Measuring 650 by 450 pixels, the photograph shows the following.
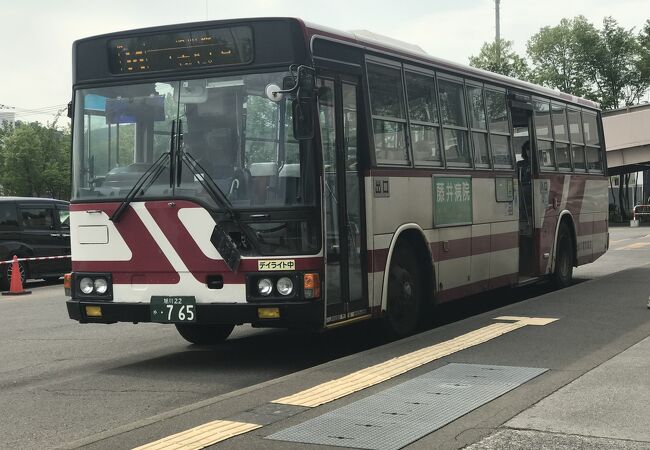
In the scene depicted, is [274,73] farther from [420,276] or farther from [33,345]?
[33,345]

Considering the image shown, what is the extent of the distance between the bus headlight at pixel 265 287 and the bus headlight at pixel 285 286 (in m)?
0.07

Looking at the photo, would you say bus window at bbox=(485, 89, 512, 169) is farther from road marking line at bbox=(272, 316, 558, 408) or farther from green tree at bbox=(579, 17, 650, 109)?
green tree at bbox=(579, 17, 650, 109)

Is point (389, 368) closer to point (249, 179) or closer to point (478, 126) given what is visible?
point (249, 179)

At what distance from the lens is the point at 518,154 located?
13.3m

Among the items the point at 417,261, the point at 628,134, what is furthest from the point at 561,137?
the point at 628,134

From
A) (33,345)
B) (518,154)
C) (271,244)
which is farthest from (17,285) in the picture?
(271,244)

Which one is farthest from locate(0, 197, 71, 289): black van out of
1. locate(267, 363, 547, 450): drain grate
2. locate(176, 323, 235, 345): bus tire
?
locate(267, 363, 547, 450): drain grate

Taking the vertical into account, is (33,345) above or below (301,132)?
below

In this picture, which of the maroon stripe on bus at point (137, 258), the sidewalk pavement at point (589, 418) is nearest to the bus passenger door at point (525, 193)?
the sidewalk pavement at point (589, 418)

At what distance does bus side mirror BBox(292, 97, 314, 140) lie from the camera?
7848mm

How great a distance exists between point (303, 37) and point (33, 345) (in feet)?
16.8

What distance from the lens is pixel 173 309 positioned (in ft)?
27.0

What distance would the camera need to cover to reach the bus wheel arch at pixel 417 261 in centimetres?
966

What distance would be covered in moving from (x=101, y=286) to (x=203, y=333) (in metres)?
1.82
